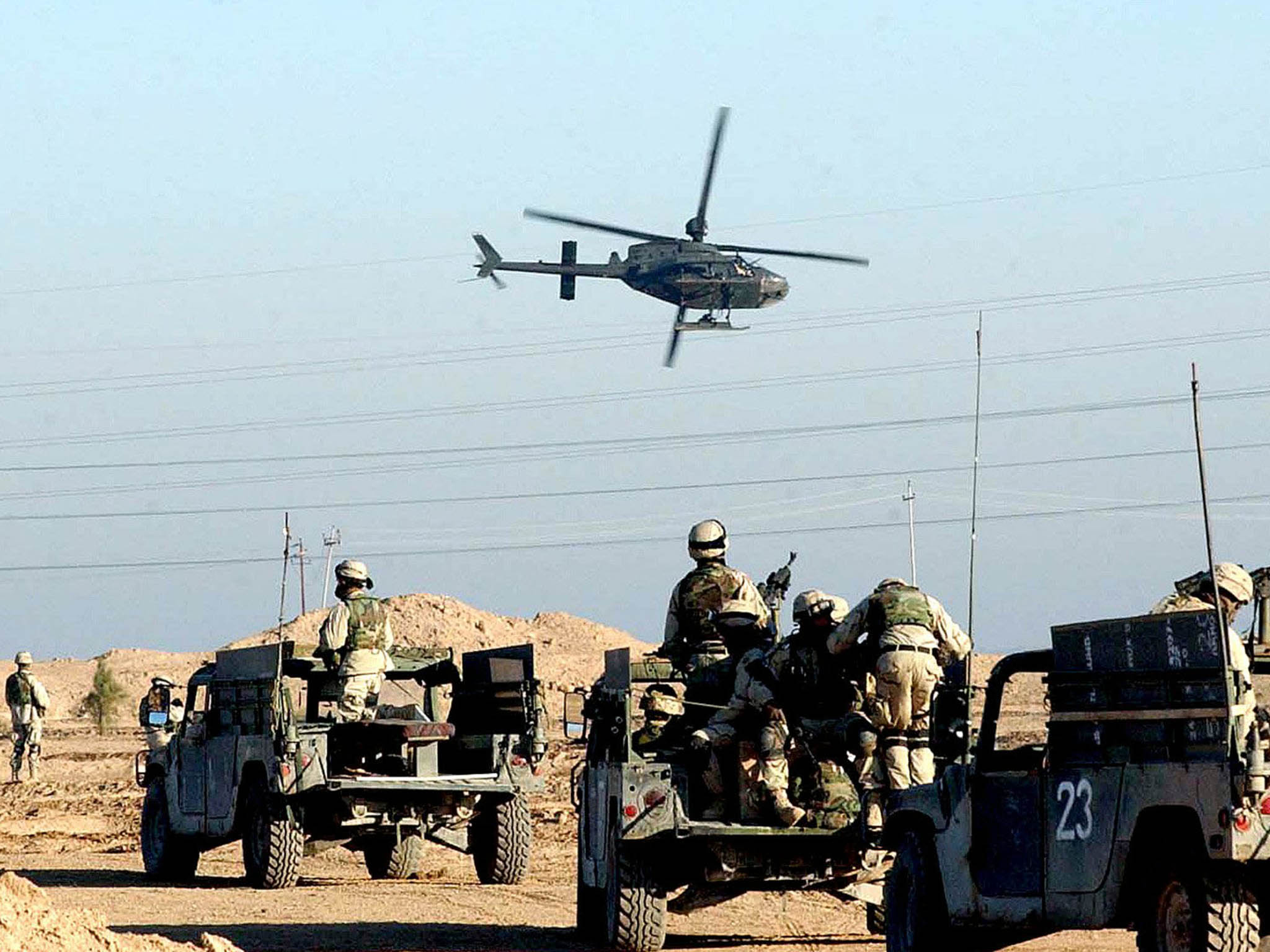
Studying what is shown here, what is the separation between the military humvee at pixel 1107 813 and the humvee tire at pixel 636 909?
1859mm

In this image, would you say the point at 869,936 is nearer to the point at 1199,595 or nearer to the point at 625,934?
the point at 625,934

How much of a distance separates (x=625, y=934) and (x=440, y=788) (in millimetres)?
4399

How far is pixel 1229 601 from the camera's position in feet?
37.1

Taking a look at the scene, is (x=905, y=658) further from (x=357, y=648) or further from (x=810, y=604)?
(x=357, y=648)

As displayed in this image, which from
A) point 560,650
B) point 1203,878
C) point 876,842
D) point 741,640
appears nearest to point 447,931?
point 741,640

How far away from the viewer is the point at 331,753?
18.1m

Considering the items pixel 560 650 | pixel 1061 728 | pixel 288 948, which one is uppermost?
pixel 560 650

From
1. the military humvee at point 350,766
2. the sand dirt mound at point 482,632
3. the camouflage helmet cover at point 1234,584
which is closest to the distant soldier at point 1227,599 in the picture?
the camouflage helmet cover at point 1234,584

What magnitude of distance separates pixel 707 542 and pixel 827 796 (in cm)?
271

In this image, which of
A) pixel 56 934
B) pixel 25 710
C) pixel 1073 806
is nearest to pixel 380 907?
pixel 56 934

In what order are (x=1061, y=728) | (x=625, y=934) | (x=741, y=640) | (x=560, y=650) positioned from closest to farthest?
(x=1061, y=728) < (x=625, y=934) < (x=741, y=640) < (x=560, y=650)

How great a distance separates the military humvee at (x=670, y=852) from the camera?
44.1 feet

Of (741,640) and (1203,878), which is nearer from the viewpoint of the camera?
(1203,878)

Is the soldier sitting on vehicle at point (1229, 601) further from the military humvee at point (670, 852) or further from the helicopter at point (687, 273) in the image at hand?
the helicopter at point (687, 273)
